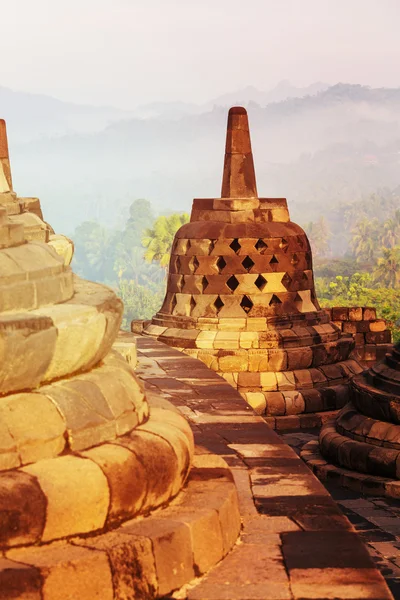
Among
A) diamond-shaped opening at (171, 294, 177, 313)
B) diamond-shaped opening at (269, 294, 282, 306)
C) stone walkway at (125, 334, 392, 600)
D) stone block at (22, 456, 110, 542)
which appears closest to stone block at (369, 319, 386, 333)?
diamond-shaped opening at (269, 294, 282, 306)

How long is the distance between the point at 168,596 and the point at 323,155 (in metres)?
187

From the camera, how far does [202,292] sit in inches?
470

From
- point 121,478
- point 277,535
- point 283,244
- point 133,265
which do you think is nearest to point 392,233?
point 133,265

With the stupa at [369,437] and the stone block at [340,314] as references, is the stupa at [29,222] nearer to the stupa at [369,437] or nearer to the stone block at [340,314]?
the stupa at [369,437]

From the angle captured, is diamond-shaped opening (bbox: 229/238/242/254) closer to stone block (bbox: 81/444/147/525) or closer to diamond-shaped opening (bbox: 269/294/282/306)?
diamond-shaped opening (bbox: 269/294/282/306)

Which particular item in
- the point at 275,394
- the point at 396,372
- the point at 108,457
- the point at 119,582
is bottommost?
the point at 275,394

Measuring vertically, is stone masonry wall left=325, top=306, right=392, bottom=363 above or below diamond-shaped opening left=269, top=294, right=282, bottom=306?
below

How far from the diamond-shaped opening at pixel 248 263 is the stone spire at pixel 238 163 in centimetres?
84

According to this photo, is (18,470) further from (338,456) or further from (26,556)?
(338,456)

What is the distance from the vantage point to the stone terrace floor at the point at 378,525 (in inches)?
228

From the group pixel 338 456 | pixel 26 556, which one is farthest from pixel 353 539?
pixel 338 456

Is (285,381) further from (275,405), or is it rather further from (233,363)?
(233,363)

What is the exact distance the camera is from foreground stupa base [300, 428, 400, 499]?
7812mm

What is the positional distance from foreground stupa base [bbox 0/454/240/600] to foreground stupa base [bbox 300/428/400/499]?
450cm
